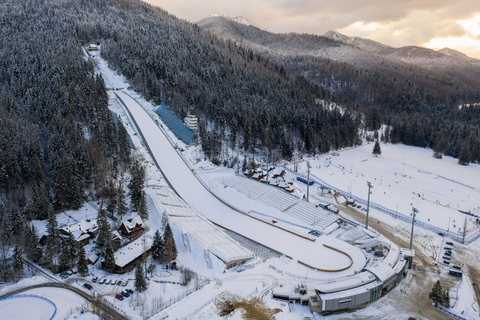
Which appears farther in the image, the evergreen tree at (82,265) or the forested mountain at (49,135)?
the forested mountain at (49,135)

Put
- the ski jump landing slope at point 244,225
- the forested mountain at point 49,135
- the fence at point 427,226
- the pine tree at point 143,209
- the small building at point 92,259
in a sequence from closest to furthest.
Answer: the small building at point 92,259 < the ski jump landing slope at point 244,225 < the pine tree at point 143,209 < the fence at point 427,226 < the forested mountain at point 49,135

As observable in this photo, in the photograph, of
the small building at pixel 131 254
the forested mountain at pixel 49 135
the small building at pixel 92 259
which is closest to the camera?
the small building at pixel 131 254

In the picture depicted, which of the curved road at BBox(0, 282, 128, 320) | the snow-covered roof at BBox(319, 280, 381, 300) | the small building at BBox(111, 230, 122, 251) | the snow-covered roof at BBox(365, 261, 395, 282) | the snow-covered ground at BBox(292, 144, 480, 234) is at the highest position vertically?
the small building at BBox(111, 230, 122, 251)

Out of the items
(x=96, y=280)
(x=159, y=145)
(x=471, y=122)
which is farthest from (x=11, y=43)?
(x=471, y=122)

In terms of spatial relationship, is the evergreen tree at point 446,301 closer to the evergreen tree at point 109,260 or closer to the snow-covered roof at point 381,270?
the snow-covered roof at point 381,270

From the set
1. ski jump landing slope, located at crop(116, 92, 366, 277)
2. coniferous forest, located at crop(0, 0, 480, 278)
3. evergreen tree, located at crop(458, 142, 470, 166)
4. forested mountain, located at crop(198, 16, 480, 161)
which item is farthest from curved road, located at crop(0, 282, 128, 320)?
forested mountain, located at crop(198, 16, 480, 161)

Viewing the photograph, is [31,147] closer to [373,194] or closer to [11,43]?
[373,194]

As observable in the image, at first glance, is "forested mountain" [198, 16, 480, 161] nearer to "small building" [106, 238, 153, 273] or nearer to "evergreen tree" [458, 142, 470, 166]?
"evergreen tree" [458, 142, 470, 166]

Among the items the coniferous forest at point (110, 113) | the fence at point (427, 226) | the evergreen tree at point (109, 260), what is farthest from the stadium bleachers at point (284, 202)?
the evergreen tree at point (109, 260)
